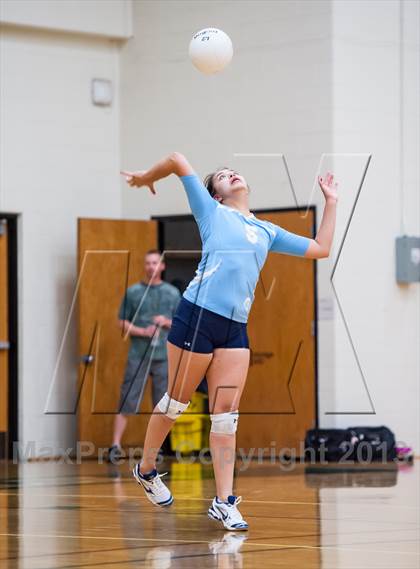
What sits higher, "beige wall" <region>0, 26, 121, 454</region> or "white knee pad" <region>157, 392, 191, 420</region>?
"beige wall" <region>0, 26, 121, 454</region>

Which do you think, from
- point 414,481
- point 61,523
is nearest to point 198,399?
point 414,481

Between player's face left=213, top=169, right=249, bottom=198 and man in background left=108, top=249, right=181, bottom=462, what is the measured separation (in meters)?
5.25

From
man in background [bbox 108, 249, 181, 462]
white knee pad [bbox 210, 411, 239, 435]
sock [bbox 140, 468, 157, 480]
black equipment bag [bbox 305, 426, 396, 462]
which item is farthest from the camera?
man in background [bbox 108, 249, 181, 462]

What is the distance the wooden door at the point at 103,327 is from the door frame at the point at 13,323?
629mm

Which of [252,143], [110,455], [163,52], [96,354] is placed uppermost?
[163,52]

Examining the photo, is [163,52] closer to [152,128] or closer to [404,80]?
[152,128]

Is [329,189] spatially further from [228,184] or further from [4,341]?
Answer: [4,341]

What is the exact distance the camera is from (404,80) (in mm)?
11469

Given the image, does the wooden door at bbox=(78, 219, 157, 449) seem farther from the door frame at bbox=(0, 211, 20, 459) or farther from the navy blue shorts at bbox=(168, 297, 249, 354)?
the navy blue shorts at bbox=(168, 297, 249, 354)

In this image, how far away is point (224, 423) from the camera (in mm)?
5879

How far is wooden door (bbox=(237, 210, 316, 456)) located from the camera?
36.8ft

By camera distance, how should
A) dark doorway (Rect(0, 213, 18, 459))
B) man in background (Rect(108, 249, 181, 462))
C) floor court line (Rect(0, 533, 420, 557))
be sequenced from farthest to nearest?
dark doorway (Rect(0, 213, 18, 459)), man in background (Rect(108, 249, 181, 462)), floor court line (Rect(0, 533, 420, 557))

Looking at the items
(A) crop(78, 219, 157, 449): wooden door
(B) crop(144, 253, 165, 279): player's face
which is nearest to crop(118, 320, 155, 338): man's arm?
(A) crop(78, 219, 157, 449): wooden door

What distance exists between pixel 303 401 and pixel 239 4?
3.89 metres
